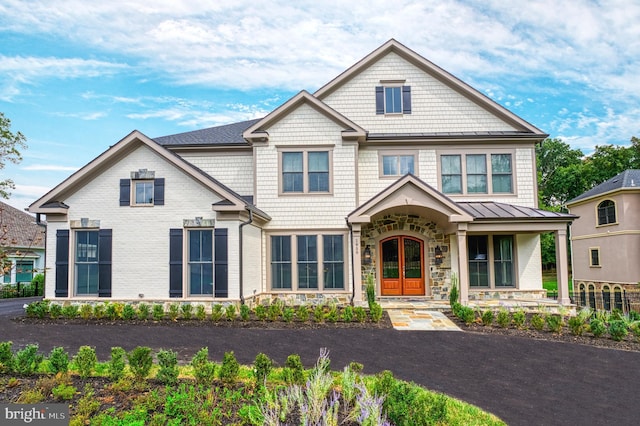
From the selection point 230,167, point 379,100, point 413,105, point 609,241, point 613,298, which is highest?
point 379,100

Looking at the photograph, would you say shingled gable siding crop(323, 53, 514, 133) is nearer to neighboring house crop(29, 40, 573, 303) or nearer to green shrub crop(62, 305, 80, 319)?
neighboring house crop(29, 40, 573, 303)

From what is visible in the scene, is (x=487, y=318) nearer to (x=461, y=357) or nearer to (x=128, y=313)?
(x=461, y=357)

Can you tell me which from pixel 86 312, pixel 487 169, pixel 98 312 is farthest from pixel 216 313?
pixel 487 169

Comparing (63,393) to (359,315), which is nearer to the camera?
(63,393)

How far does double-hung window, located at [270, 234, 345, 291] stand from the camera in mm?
14688

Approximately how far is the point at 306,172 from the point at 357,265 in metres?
3.63

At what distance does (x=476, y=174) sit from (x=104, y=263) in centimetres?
1269

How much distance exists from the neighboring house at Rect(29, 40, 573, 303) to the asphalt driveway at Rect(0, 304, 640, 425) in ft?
8.31

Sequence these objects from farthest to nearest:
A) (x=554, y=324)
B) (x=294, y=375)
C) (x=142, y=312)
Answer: (x=142, y=312) < (x=554, y=324) < (x=294, y=375)

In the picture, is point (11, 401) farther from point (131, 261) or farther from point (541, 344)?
point (541, 344)

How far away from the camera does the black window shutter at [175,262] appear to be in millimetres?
12711

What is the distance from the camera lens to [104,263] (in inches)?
510

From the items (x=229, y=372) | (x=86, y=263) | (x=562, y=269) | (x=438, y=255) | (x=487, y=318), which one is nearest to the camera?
(x=229, y=372)

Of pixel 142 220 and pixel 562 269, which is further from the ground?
pixel 142 220
